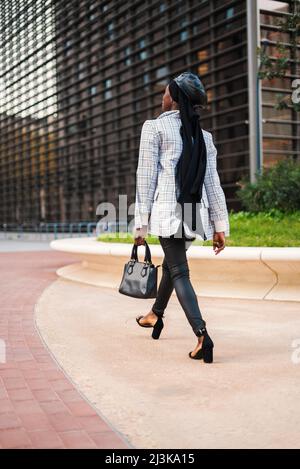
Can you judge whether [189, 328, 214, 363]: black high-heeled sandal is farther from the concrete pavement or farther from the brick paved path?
the brick paved path

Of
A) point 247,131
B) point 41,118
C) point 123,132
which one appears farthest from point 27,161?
point 247,131

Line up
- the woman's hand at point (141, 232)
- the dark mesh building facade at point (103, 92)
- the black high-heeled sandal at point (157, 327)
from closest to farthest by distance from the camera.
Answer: the woman's hand at point (141, 232), the black high-heeled sandal at point (157, 327), the dark mesh building facade at point (103, 92)

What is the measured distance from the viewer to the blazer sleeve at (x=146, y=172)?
3719 mm

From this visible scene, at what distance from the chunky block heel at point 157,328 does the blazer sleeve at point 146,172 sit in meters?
0.99

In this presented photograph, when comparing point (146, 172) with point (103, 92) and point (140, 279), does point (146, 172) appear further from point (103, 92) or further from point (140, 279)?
point (103, 92)

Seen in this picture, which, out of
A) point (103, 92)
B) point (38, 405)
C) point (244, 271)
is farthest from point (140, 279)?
point (103, 92)

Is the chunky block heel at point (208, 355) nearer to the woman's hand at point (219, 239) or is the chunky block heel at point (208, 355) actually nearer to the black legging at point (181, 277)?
the black legging at point (181, 277)

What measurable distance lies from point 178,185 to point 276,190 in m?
6.13

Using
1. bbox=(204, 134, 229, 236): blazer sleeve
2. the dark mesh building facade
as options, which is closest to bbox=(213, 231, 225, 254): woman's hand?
bbox=(204, 134, 229, 236): blazer sleeve

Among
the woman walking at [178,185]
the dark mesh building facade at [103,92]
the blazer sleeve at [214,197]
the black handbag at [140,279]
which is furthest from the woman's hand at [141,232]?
the dark mesh building facade at [103,92]

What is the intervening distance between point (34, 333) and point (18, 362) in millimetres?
995

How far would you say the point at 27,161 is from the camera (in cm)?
4644

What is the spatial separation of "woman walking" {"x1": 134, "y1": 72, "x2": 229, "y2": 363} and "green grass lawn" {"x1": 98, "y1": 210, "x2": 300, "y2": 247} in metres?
3.42

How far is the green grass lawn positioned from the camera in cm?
715
